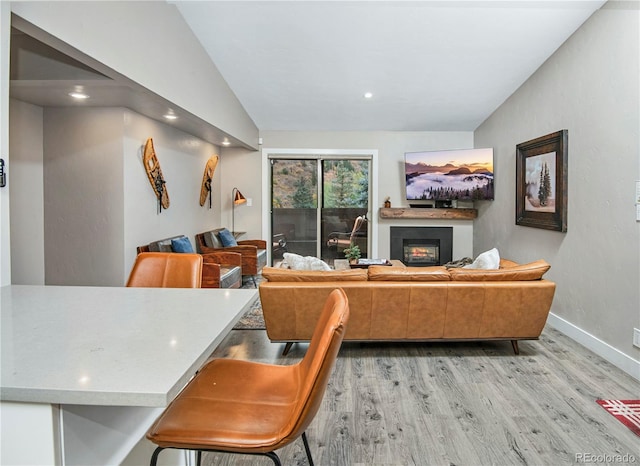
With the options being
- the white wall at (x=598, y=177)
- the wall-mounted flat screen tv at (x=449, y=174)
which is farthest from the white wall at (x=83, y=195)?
the white wall at (x=598, y=177)

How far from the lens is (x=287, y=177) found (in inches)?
270

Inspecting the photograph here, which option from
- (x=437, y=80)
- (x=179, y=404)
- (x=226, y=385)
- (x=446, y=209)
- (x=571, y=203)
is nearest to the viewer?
(x=179, y=404)

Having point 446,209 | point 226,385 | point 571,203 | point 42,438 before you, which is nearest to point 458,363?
point 571,203

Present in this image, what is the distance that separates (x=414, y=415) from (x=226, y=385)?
1.45m

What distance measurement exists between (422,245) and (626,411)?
176 inches

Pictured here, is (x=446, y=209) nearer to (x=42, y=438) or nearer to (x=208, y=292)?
(x=208, y=292)

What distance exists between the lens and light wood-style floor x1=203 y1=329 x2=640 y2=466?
1.94 meters

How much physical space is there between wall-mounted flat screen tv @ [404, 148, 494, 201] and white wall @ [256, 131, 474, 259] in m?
0.44

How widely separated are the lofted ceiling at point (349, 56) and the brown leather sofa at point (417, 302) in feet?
6.43

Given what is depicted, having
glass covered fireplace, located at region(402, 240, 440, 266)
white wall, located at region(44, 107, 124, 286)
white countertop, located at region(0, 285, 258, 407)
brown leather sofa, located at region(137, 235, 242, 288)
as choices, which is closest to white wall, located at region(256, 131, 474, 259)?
glass covered fireplace, located at region(402, 240, 440, 266)

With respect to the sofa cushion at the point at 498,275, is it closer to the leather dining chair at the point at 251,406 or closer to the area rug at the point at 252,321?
the area rug at the point at 252,321

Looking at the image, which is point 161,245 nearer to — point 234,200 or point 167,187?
point 167,187

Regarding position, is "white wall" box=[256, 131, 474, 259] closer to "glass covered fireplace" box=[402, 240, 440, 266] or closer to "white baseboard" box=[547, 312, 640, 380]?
"glass covered fireplace" box=[402, 240, 440, 266]

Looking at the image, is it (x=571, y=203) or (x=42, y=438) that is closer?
(x=42, y=438)
